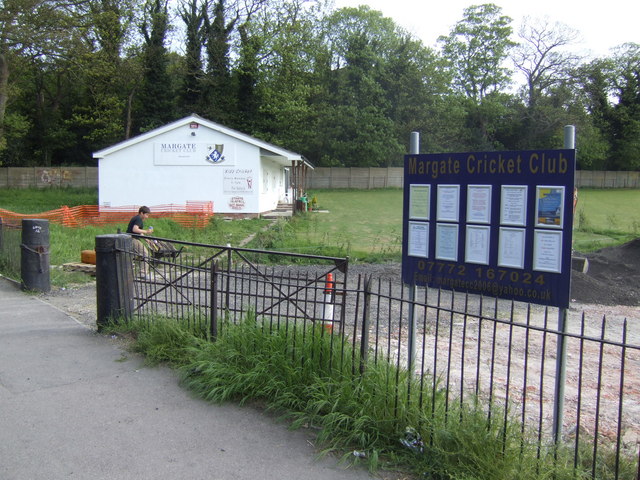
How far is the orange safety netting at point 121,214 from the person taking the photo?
21828mm

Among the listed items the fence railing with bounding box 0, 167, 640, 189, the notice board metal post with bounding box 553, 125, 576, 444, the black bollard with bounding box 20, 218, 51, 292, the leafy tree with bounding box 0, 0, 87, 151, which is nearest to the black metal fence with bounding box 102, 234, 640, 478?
the notice board metal post with bounding box 553, 125, 576, 444

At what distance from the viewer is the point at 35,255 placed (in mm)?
9844

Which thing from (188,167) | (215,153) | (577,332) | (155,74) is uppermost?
(155,74)

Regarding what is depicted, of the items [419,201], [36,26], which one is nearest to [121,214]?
[36,26]

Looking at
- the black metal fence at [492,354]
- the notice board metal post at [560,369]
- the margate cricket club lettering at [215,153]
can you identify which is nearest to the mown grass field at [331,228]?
the margate cricket club lettering at [215,153]

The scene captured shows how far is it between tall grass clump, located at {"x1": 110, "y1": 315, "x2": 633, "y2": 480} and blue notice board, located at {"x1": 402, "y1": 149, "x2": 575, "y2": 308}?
0.86 metres

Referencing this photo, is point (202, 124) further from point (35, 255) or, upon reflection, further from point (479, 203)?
point (479, 203)

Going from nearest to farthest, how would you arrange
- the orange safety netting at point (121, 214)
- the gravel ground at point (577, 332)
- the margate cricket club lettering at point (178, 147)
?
the gravel ground at point (577, 332), the orange safety netting at point (121, 214), the margate cricket club lettering at point (178, 147)

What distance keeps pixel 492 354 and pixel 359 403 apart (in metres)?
1.04

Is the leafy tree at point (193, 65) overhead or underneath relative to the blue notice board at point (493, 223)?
overhead

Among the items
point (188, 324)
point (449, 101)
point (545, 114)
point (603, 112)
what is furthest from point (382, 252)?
point (603, 112)

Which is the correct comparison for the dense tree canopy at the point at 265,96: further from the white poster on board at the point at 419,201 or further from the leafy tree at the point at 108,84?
the white poster on board at the point at 419,201

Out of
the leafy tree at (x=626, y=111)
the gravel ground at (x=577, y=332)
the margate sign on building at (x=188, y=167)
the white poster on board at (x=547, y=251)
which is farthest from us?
the leafy tree at (x=626, y=111)

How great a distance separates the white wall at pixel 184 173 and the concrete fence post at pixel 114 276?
21347mm
